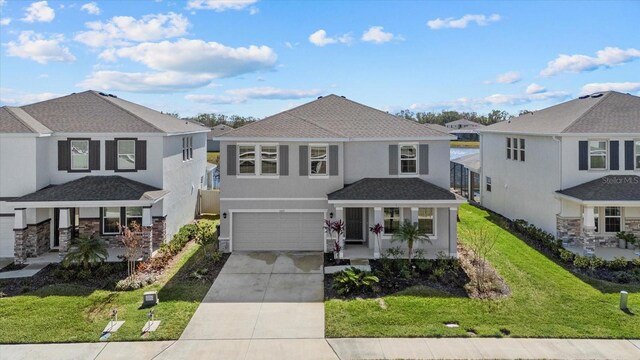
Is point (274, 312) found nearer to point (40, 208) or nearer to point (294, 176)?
point (294, 176)

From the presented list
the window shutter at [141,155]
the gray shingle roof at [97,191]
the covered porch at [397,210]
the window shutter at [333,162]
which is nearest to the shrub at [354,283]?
the covered porch at [397,210]

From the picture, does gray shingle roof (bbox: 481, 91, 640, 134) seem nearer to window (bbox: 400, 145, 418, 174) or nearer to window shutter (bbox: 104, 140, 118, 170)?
window (bbox: 400, 145, 418, 174)

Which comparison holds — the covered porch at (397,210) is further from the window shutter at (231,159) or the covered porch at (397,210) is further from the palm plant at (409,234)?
the window shutter at (231,159)

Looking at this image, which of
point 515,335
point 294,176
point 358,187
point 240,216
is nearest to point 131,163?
point 240,216

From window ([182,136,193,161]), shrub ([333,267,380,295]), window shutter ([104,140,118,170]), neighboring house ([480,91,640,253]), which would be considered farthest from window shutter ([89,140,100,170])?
neighboring house ([480,91,640,253])

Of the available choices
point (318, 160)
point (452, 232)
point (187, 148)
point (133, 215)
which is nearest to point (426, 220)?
point (452, 232)

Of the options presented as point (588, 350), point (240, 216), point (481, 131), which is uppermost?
point (481, 131)

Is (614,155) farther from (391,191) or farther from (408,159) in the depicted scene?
(391,191)
